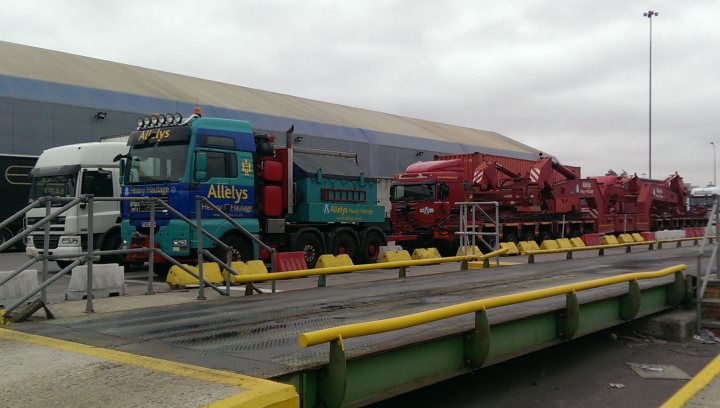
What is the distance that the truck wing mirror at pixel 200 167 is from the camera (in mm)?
13070

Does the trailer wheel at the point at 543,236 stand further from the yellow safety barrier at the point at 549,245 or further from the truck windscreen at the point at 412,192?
the truck windscreen at the point at 412,192

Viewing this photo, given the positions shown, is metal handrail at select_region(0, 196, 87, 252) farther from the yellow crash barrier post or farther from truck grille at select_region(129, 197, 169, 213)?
the yellow crash barrier post

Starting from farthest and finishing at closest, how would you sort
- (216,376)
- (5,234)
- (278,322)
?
(5,234) < (278,322) < (216,376)

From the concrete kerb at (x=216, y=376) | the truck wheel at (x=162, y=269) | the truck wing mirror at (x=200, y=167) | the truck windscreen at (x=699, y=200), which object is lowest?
the truck wheel at (x=162, y=269)

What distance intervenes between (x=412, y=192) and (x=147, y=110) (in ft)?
55.8

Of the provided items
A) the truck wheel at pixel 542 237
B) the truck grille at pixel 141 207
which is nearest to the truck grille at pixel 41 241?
the truck grille at pixel 141 207

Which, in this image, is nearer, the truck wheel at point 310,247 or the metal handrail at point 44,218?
the metal handrail at point 44,218

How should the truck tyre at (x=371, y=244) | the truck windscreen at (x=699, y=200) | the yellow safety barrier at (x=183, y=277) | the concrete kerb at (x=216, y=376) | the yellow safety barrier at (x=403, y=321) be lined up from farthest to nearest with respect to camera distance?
the truck windscreen at (x=699, y=200)
the truck tyre at (x=371, y=244)
the yellow safety barrier at (x=183, y=277)
the yellow safety barrier at (x=403, y=321)
the concrete kerb at (x=216, y=376)

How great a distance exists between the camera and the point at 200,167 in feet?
43.0

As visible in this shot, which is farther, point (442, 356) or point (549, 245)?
point (549, 245)

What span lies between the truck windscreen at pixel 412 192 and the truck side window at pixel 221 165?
992cm

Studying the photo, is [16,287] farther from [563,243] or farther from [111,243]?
[563,243]

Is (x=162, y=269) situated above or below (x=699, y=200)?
below

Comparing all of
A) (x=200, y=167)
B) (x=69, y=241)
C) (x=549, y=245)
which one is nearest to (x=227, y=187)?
(x=200, y=167)
